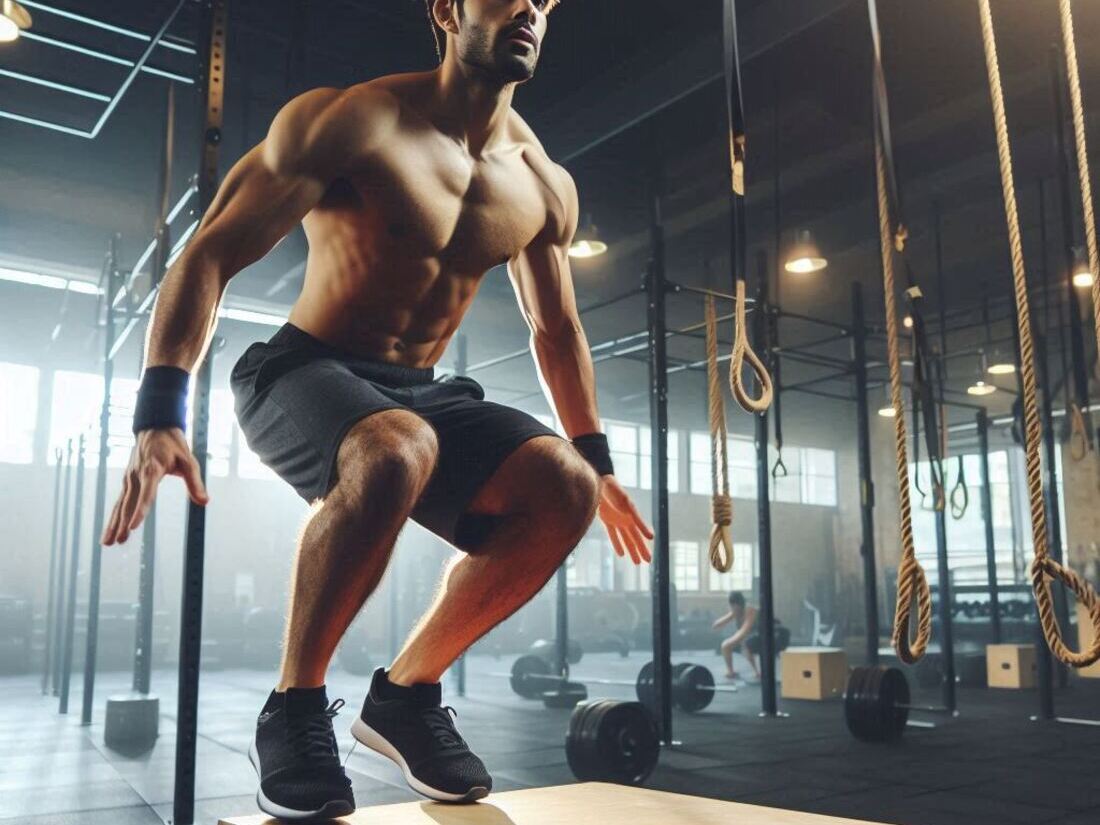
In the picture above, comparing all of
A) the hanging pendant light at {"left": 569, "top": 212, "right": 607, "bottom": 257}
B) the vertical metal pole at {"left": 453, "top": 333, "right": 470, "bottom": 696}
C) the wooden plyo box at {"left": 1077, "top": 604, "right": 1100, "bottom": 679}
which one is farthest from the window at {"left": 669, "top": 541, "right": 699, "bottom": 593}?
the hanging pendant light at {"left": 569, "top": 212, "right": 607, "bottom": 257}

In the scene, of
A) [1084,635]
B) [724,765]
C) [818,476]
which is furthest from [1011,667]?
[818,476]

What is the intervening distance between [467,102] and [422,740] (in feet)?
3.91

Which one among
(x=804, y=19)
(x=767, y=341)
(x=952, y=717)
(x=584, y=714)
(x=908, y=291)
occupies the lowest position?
(x=952, y=717)

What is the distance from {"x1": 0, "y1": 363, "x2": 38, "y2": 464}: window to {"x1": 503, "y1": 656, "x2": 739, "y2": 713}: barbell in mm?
7852

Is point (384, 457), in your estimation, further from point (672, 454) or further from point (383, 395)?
point (672, 454)

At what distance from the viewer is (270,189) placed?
66.2 inches

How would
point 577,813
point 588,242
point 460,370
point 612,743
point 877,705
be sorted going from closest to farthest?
point 577,813
point 612,743
point 877,705
point 588,242
point 460,370

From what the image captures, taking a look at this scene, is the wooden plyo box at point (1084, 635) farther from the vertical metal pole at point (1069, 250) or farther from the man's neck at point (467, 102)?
the man's neck at point (467, 102)

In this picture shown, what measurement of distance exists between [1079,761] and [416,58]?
480 centimetres

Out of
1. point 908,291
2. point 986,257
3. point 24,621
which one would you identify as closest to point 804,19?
point 908,291

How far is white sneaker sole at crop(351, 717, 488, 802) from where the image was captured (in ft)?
5.57

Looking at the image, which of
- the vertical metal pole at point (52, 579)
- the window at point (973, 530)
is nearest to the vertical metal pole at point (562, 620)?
the vertical metal pole at point (52, 579)

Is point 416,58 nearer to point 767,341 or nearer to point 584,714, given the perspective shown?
point 767,341

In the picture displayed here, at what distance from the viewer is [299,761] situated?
152 centimetres
